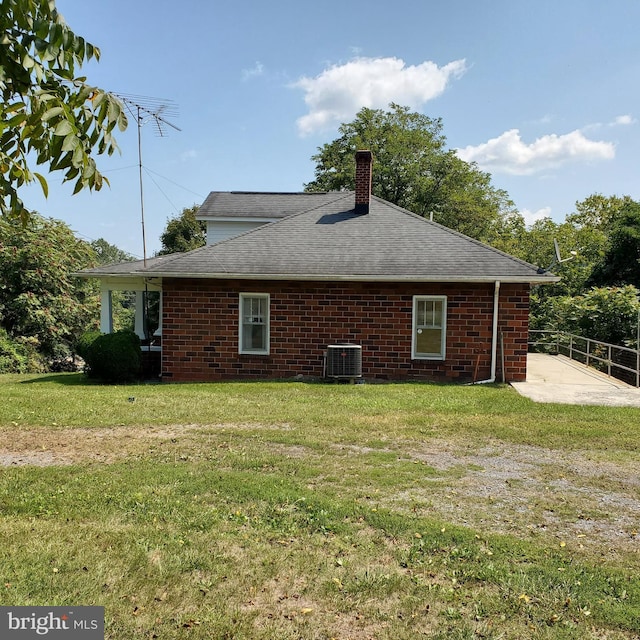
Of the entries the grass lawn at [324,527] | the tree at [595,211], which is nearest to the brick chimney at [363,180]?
the grass lawn at [324,527]

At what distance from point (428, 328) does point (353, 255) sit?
267 centimetres

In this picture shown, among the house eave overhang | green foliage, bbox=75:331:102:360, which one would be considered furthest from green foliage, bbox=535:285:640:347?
green foliage, bbox=75:331:102:360

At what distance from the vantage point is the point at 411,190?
128ft

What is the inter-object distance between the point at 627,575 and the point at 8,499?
16.0 feet

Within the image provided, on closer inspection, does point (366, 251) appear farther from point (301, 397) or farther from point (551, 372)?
point (551, 372)

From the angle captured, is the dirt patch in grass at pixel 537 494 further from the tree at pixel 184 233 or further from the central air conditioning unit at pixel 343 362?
the tree at pixel 184 233

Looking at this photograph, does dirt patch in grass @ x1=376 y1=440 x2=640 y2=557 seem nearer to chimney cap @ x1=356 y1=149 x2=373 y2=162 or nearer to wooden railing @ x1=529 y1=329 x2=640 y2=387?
wooden railing @ x1=529 y1=329 x2=640 y2=387

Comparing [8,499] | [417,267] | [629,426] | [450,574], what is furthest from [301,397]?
[450,574]

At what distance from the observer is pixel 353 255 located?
14008mm

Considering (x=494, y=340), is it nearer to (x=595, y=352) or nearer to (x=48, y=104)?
(x=595, y=352)

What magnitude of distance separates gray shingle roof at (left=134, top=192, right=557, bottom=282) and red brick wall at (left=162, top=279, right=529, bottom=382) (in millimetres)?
446

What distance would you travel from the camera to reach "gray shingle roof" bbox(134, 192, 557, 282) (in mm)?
13008

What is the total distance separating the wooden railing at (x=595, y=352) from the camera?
1405 centimetres

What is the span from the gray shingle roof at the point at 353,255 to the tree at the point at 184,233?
27063 mm
